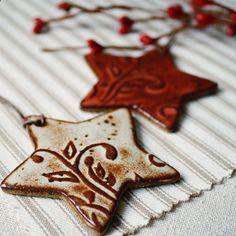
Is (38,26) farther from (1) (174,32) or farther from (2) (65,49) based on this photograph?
(1) (174,32)

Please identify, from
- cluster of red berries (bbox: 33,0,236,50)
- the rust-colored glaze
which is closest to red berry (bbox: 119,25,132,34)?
cluster of red berries (bbox: 33,0,236,50)

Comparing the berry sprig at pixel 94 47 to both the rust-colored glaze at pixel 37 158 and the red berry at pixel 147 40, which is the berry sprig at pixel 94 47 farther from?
the rust-colored glaze at pixel 37 158

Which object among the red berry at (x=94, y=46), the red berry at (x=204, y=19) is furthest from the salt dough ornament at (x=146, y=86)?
the red berry at (x=204, y=19)

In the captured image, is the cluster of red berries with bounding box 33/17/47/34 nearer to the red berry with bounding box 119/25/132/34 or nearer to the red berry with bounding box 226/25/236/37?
the red berry with bounding box 119/25/132/34

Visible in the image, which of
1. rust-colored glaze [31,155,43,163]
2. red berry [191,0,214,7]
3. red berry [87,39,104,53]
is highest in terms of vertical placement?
rust-colored glaze [31,155,43,163]

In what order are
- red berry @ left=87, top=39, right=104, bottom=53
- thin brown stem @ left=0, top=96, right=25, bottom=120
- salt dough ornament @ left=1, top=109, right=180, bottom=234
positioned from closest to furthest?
1. salt dough ornament @ left=1, top=109, right=180, bottom=234
2. thin brown stem @ left=0, top=96, right=25, bottom=120
3. red berry @ left=87, top=39, right=104, bottom=53

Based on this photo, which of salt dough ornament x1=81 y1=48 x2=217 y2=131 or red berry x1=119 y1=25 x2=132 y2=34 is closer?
salt dough ornament x1=81 y1=48 x2=217 y2=131
